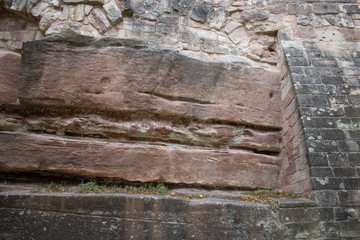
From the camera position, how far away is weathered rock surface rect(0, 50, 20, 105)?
339 cm

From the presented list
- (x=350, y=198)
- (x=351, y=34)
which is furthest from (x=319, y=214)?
(x=351, y=34)

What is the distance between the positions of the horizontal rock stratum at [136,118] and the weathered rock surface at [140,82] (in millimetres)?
14

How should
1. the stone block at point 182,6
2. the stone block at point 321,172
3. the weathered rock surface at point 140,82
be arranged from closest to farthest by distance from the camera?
the stone block at point 321,172 → the weathered rock surface at point 140,82 → the stone block at point 182,6

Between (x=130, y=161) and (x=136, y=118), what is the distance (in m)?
0.62

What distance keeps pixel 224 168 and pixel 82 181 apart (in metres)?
1.87

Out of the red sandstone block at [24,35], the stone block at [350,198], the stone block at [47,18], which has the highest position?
the stone block at [47,18]

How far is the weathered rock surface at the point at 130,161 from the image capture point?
3.16 metres

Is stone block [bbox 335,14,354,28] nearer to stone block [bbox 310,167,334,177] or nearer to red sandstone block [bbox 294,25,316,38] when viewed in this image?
red sandstone block [bbox 294,25,316,38]

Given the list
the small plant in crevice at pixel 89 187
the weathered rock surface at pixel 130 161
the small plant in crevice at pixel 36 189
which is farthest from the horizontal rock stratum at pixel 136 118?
the small plant in crevice at pixel 36 189

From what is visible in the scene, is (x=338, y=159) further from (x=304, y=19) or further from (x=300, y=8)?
(x=300, y=8)

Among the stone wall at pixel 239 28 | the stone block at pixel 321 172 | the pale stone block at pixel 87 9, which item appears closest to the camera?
the stone block at pixel 321 172

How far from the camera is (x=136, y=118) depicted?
11.5ft

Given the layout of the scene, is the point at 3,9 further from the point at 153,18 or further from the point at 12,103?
the point at 153,18

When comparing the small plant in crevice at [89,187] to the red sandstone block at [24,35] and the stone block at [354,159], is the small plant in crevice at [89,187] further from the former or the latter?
the stone block at [354,159]
